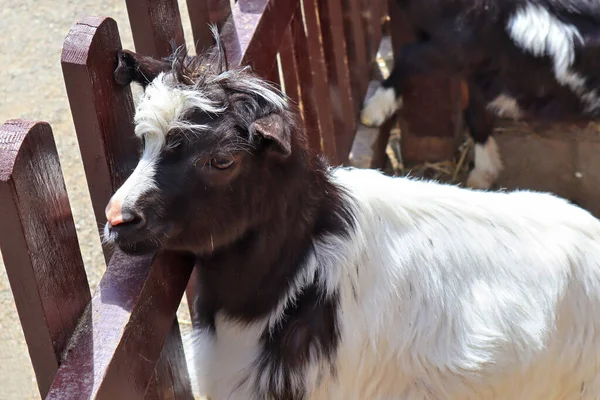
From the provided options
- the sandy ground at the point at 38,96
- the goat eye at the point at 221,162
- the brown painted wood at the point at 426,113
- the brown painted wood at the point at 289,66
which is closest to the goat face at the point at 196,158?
the goat eye at the point at 221,162

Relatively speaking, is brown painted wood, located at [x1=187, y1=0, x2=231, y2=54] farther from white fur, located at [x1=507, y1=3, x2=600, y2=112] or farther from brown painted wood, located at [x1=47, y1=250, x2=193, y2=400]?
white fur, located at [x1=507, y1=3, x2=600, y2=112]

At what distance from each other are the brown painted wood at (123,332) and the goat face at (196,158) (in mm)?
89

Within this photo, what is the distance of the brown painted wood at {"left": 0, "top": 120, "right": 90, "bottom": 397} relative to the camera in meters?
1.60

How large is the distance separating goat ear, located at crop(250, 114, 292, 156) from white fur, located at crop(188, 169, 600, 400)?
1.54ft

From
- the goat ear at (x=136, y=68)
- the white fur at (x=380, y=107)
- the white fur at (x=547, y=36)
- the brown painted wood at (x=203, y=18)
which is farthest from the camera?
the white fur at (x=380, y=107)

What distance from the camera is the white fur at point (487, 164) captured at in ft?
13.8

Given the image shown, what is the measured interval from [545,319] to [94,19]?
1505 millimetres

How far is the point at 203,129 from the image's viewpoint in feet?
6.25

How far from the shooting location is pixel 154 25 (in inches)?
86.6

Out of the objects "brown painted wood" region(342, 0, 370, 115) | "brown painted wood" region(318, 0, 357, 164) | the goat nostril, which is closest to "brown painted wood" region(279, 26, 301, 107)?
"brown painted wood" region(318, 0, 357, 164)

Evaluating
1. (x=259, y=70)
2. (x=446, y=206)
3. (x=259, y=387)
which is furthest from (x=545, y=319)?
(x=259, y=70)

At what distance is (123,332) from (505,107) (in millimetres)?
2813

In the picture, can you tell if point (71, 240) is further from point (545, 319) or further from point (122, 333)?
point (545, 319)

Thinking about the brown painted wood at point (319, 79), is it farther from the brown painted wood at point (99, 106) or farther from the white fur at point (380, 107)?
the brown painted wood at point (99, 106)
